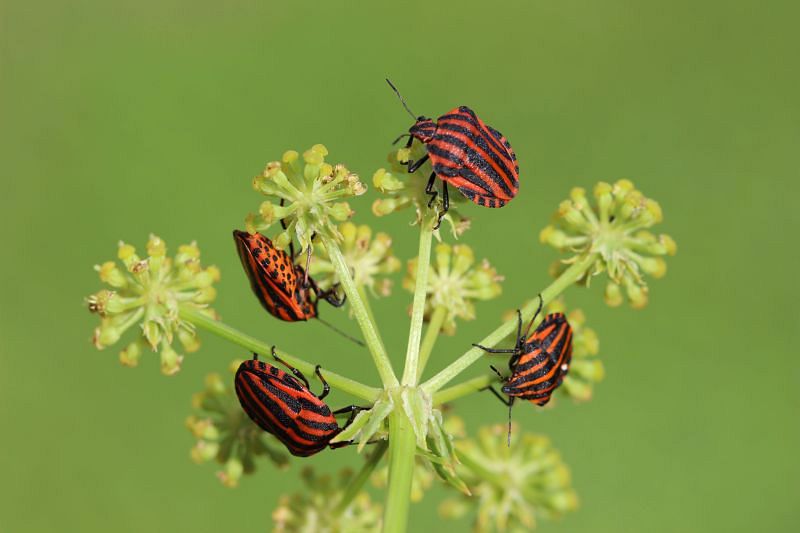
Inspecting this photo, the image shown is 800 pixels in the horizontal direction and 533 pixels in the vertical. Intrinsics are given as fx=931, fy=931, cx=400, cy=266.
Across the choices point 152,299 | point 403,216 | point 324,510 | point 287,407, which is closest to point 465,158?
point 287,407

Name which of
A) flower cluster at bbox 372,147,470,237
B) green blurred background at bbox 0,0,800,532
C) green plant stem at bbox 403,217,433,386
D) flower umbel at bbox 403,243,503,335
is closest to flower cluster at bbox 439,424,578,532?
flower umbel at bbox 403,243,503,335

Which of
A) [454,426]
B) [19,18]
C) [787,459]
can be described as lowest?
[454,426]

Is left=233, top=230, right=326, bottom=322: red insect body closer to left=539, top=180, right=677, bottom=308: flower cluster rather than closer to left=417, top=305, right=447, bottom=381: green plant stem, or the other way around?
left=417, top=305, right=447, bottom=381: green plant stem

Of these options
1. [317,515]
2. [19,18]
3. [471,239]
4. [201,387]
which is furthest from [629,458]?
[19,18]

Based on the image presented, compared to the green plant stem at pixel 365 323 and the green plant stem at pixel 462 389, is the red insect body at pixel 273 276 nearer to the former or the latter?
the green plant stem at pixel 365 323

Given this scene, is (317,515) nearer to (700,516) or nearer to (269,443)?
(269,443)

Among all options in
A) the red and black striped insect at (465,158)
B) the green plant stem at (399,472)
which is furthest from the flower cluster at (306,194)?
the green plant stem at (399,472)

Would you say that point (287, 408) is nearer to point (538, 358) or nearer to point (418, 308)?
point (418, 308)

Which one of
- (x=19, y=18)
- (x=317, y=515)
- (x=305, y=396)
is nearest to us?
(x=305, y=396)
